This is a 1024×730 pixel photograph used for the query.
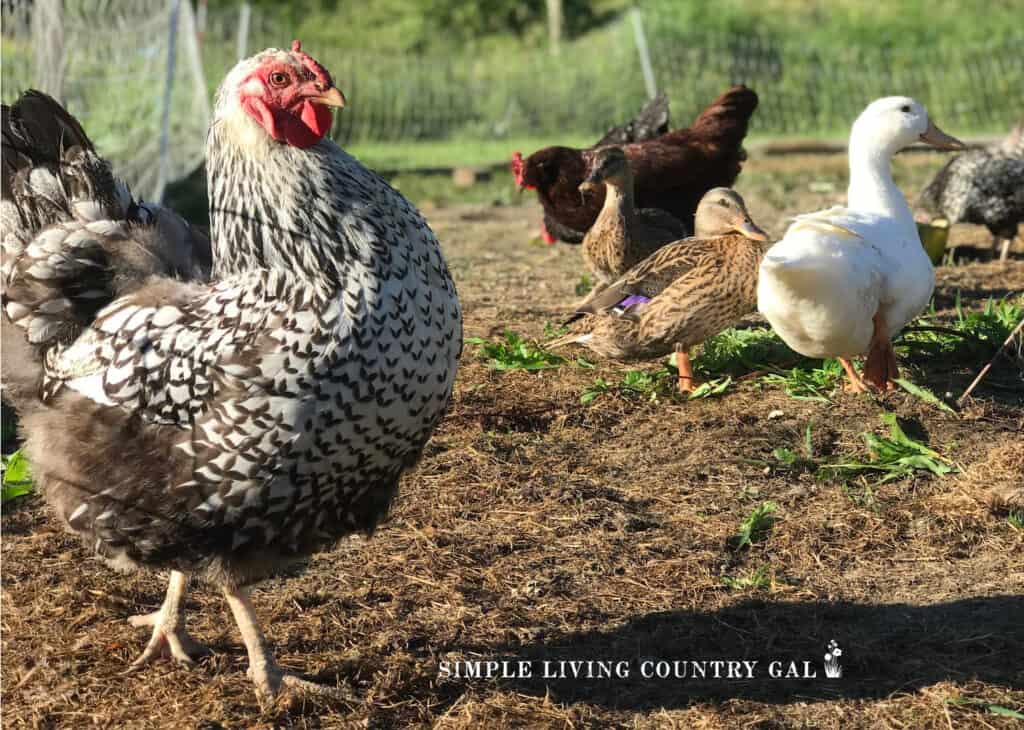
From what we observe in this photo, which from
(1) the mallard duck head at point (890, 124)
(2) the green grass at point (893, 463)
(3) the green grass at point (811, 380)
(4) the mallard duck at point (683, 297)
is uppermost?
(1) the mallard duck head at point (890, 124)

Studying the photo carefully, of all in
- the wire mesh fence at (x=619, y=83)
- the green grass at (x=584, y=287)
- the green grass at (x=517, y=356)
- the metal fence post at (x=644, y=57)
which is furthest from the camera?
the wire mesh fence at (x=619, y=83)

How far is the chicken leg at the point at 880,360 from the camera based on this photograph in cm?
457

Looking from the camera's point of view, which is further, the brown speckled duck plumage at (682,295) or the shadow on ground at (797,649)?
the brown speckled duck plumage at (682,295)

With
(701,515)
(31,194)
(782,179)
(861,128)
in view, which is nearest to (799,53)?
(782,179)

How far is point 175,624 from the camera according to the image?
3.48 m

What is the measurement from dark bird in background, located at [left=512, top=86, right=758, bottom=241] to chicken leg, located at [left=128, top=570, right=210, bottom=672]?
169 inches

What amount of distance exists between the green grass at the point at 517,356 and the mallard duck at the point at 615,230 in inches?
33.0

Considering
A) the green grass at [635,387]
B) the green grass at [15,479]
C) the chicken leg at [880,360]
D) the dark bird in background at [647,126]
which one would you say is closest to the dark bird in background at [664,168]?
the dark bird in background at [647,126]

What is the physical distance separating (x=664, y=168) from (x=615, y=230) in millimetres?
1395

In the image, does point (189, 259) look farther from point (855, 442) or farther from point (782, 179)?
point (782, 179)

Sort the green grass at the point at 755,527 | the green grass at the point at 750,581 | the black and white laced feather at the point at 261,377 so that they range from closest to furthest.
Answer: the black and white laced feather at the point at 261,377 < the green grass at the point at 750,581 < the green grass at the point at 755,527

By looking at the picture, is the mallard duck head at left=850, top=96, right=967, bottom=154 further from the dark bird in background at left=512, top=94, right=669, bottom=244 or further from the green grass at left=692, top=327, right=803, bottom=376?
the dark bird in background at left=512, top=94, right=669, bottom=244

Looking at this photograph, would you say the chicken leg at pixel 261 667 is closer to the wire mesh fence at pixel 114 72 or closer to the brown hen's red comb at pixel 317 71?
the brown hen's red comb at pixel 317 71

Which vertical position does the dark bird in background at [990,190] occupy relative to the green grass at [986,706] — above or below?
above
